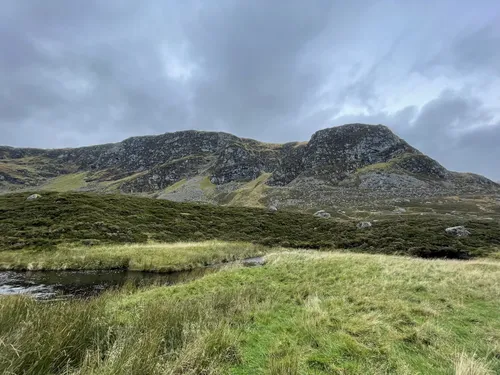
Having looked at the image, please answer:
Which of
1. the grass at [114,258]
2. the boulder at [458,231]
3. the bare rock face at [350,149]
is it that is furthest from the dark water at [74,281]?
the bare rock face at [350,149]

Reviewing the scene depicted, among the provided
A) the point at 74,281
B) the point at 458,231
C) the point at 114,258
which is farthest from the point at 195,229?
the point at 458,231

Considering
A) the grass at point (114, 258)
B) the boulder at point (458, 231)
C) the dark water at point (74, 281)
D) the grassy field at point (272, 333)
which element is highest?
the boulder at point (458, 231)

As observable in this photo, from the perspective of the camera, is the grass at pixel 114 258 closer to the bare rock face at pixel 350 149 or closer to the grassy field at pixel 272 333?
the grassy field at pixel 272 333

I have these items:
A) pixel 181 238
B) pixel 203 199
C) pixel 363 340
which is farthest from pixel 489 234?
pixel 203 199

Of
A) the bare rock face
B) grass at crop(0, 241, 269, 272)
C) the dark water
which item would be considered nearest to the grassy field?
the dark water

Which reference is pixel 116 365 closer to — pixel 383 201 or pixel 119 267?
pixel 119 267

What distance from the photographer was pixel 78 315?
7.74 metres

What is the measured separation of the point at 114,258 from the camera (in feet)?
97.1

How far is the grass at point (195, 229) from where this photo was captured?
128ft

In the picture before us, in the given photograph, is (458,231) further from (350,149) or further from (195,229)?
(350,149)

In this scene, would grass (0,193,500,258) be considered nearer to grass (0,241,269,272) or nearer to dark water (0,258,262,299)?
grass (0,241,269,272)

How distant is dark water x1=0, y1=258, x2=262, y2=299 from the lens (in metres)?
19.4

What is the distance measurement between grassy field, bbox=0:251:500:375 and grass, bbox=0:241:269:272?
44.7 ft

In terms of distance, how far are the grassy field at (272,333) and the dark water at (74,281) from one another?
267 inches
